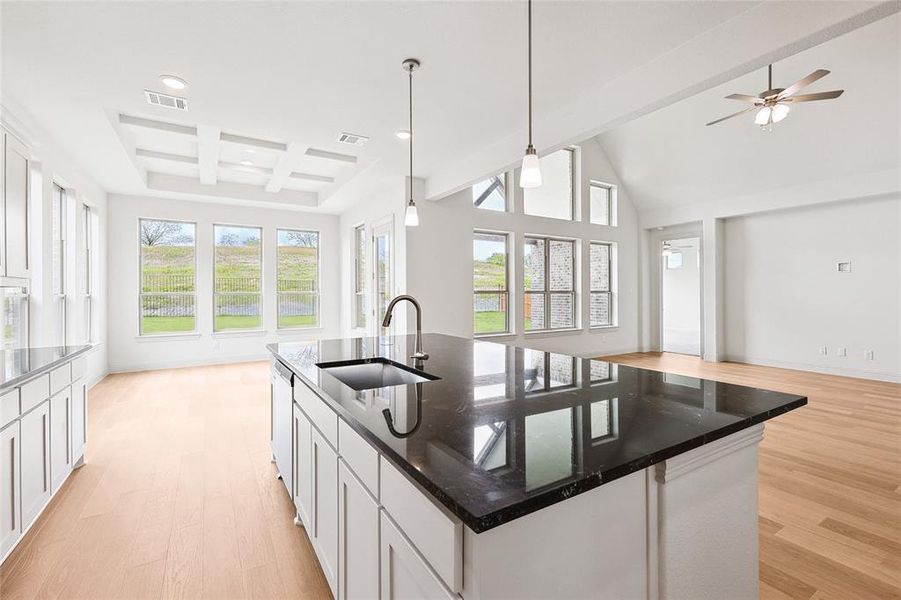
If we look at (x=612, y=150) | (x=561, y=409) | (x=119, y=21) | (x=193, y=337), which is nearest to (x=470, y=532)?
(x=561, y=409)

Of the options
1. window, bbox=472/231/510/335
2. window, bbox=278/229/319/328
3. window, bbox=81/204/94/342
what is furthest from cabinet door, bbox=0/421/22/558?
window, bbox=278/229/319/328

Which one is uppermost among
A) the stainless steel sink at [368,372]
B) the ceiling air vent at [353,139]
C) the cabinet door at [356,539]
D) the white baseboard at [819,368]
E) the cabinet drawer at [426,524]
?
the ceiling air vent at [353,139]

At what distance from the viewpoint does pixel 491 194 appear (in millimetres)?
6785

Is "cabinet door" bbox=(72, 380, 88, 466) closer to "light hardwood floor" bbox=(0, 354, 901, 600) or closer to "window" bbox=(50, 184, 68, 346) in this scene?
"light hardwood floor" bbox=(0, 354, 901, 600)

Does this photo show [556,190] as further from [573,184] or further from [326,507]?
[326,507]

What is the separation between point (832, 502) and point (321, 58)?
422 centimetres

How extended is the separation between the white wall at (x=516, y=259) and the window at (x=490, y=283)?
14 centimetres

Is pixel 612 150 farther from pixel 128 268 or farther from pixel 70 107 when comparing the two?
pixel 128 268

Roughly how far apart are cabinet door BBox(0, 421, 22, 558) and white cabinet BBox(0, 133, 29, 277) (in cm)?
144

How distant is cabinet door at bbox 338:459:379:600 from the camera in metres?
1.19

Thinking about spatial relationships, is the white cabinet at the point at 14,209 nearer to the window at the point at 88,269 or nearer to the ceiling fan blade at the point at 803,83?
the window at the point at 88,269

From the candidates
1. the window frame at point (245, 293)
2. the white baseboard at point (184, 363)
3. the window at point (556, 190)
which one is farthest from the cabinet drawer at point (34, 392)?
the window at point (556, 190)

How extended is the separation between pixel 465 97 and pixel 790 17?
2.09 metres

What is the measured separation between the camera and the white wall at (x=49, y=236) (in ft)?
12.3
